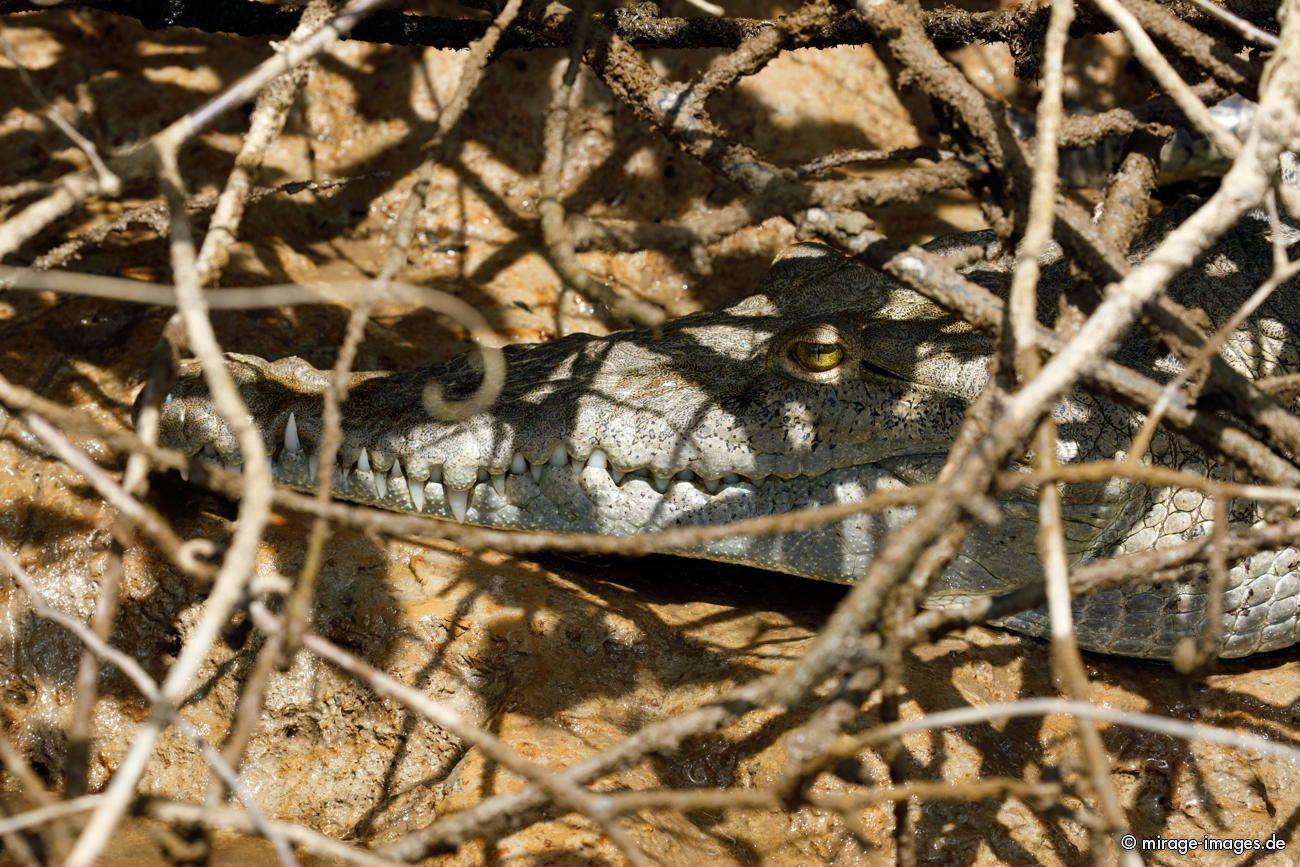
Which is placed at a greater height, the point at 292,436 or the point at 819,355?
the point at 819,355

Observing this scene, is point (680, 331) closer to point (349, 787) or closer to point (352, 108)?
point (349, 787)

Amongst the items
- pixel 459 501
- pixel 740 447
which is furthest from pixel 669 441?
pixel 459 501

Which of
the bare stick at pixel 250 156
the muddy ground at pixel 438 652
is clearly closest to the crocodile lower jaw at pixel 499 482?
the muddy ground at pixel 438 652

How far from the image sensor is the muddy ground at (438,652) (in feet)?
7.83

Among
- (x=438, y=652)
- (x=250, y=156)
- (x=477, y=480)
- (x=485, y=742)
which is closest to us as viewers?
(x=485, y=742)

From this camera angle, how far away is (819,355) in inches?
109

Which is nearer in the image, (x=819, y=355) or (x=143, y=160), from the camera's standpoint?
(x=143, y=160)

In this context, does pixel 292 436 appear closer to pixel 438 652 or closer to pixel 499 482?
pixel 499 482

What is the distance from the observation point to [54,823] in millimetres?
1412

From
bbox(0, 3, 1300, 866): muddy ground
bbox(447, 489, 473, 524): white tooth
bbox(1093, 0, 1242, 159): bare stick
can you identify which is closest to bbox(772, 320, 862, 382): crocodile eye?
bbox(0, 3, 1300, 866): muddy ground

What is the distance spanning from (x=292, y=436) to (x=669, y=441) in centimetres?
88

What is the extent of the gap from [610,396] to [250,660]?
40.7 inches

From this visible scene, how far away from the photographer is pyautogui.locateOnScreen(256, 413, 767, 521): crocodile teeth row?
2754 millimetres

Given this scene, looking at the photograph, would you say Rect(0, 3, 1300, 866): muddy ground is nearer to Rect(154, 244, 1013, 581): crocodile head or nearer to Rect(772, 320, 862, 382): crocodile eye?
Rect(154, 244, 1013, 581): crocodile head
